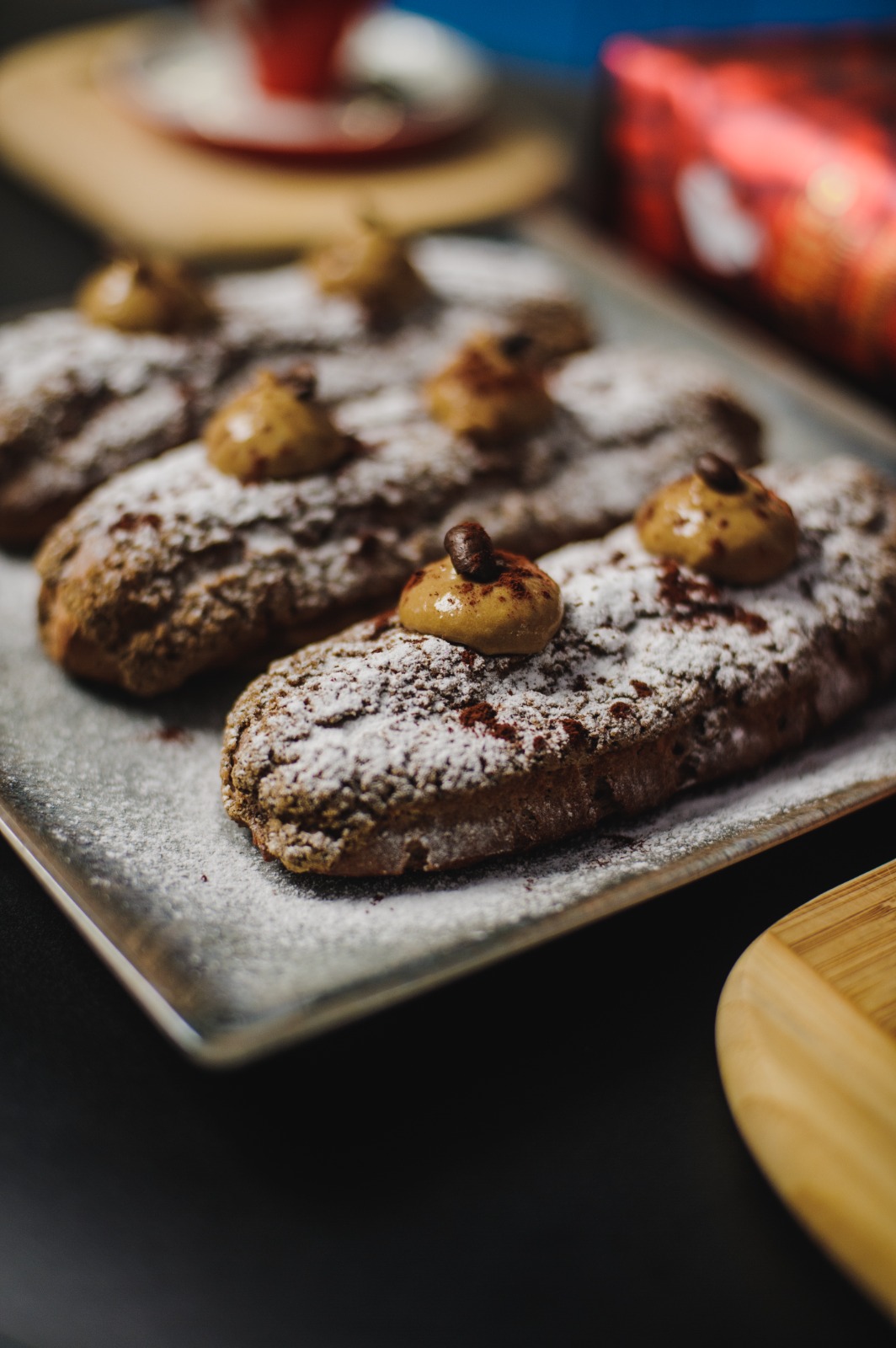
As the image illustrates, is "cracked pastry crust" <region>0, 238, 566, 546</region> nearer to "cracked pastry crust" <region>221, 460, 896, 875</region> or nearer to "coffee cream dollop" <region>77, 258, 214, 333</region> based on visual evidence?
"coffee cream dollop" <region>77, 258, 214, 333</region>

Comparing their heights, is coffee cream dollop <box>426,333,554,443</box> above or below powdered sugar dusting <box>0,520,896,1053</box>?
above

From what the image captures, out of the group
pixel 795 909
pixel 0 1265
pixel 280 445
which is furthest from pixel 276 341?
pixel 0 1265

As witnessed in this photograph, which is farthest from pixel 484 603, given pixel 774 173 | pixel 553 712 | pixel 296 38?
pixel 296 38

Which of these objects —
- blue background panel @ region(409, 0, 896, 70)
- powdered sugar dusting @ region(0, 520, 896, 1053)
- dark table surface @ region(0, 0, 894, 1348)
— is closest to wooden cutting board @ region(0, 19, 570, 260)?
powdered sugar dusting @ region(0, 520, 896, 1053)

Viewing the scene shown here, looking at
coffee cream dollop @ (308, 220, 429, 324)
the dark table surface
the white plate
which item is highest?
the white plate

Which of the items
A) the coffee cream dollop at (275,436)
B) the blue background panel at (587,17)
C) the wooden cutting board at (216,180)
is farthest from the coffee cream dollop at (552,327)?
the blue background panel at (587,17)

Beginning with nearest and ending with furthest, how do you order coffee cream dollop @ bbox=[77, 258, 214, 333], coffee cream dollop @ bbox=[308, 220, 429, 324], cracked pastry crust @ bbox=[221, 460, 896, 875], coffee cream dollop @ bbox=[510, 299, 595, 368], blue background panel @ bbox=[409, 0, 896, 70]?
1. cracked pastry crust @ bbox=[221, 460, 896, 875]
2. coffee cream dollop @ bbox=[77, 258, 214, 333]
3. coffee cream dollop @ bbox=[308, 220, 429, 324]
4. coffee cream dollop @ bbox=[510, 299, 595, 368]
5. blue background panel @ bbox=[409, 0, 896, 70]

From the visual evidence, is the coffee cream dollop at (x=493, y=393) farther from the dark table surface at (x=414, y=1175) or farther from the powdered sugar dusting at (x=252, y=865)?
the dark table surface at (x=414, y=1175)
